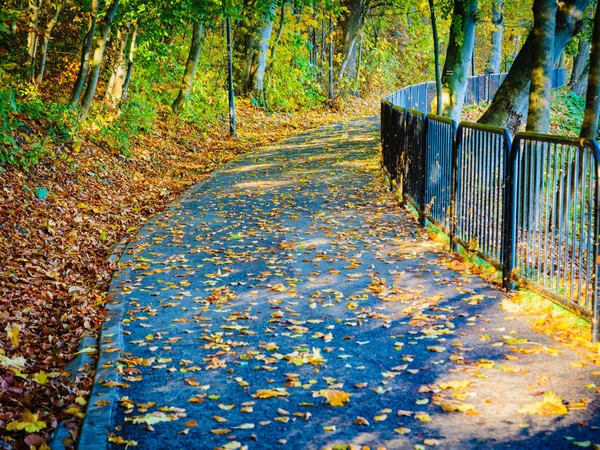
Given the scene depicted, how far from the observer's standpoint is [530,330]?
6.18 m

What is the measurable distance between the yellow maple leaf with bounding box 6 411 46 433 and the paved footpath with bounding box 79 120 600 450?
35cm

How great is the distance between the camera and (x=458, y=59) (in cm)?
1855

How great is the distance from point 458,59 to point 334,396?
1514 centimetres

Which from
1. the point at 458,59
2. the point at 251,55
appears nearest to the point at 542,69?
the point at 458,59

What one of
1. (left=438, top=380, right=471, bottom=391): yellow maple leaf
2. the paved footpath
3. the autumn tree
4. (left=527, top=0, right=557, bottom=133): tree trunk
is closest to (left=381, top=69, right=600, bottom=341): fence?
the paved footpath

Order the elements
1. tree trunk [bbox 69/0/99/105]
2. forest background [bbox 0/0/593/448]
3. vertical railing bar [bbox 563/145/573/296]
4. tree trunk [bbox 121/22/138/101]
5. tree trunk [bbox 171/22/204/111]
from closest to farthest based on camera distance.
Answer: vertical railing bar [bbox 563/145/573/296]
forest background [bbox 0/0/593/448]
tree trunk [bbox 69/0/99/105]
tree trunk [bbox 121/22/138/101]
tree trunk [bbox 171/22/204/111]

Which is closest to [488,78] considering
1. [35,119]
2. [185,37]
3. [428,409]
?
[185,37]

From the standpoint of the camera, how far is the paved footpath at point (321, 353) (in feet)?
14.8

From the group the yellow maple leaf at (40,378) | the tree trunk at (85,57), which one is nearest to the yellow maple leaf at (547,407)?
the yellow maple leaf at (40,378)

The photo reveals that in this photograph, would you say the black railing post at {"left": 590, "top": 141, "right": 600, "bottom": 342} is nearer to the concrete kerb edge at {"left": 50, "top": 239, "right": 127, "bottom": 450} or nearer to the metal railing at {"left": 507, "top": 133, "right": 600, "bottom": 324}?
the metal railing at {"left": 507, "top": 133, "right": 600, "bottom": 324}

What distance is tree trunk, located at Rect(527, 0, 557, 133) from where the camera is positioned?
11414 mm

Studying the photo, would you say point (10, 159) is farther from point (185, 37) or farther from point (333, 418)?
point (185, 37)

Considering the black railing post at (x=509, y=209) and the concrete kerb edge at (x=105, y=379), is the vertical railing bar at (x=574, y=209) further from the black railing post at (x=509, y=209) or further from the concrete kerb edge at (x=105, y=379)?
the concrete kerb edge at (x=105, y=379)

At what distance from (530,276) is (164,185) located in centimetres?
1019
